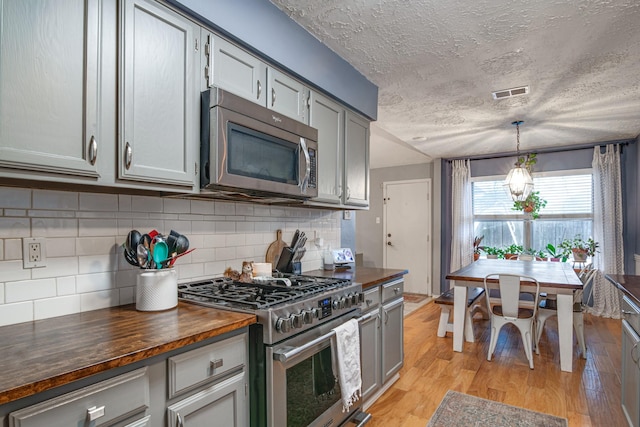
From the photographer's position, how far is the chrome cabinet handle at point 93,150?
126 centimetres

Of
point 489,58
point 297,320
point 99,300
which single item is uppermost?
point 489,58

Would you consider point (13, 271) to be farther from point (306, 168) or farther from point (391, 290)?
point (391, 290)

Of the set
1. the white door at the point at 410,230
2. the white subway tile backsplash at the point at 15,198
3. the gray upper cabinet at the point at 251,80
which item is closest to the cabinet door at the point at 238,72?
the gray upper cabinet at the point at 251,80

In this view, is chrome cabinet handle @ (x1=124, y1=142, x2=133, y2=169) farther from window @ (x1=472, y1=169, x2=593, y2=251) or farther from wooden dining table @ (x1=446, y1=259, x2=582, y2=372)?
window @ (x1=472, y1=169, x2=593, y2=251)

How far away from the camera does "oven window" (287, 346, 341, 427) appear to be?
1.63m

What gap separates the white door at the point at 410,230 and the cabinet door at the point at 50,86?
228 inches

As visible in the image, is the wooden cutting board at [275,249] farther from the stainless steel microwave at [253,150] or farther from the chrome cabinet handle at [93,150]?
the chrome cabinet handle at [93,150]

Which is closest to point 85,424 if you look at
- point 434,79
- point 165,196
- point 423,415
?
point 165,196

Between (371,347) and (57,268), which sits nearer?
(57,268)

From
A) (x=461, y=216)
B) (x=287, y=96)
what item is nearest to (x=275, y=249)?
(x=287, y=96)

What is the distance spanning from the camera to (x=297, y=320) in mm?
1599

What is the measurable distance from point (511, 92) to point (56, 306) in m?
3.53

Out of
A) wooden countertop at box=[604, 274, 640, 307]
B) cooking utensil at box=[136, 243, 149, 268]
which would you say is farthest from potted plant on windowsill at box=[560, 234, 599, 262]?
cooking utensil at box=[136, 243, 149, 268]

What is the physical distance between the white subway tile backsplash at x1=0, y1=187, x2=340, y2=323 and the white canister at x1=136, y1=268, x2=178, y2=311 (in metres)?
0.19
